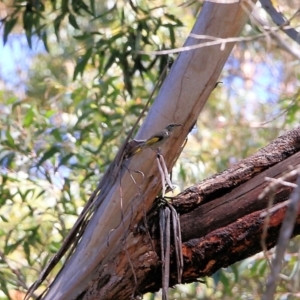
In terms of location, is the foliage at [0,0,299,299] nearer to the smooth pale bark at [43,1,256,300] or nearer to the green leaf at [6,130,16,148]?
the green leaf at [6,130,16,148]

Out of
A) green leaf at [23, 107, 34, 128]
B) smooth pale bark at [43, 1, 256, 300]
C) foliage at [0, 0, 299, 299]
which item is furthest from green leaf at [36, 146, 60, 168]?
smooth pale bark at [43, 1, 256, 300]

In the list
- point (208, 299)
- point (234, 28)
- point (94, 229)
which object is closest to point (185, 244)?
point (94, 229)

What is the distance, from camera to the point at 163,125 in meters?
1.45

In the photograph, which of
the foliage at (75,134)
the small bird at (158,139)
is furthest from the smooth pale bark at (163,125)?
the foliage at (75,134)

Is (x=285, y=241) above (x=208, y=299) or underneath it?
underneath

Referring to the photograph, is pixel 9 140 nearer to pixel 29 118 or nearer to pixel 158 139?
pixel 29 118

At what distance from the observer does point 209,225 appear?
1.41 metres

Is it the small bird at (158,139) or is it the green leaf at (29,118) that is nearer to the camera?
the small bird at (158,139)

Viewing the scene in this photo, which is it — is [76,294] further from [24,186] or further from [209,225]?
[24,186]

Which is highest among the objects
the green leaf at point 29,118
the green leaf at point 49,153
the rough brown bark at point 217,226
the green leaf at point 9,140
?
the green leaf at point 29,118

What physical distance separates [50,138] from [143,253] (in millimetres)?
1319

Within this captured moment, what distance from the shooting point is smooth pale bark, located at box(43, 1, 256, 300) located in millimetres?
1421

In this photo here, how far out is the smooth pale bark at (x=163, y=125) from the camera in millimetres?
1421

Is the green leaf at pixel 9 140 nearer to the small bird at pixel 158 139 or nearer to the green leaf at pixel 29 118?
the green leaf at pixel 29 118
